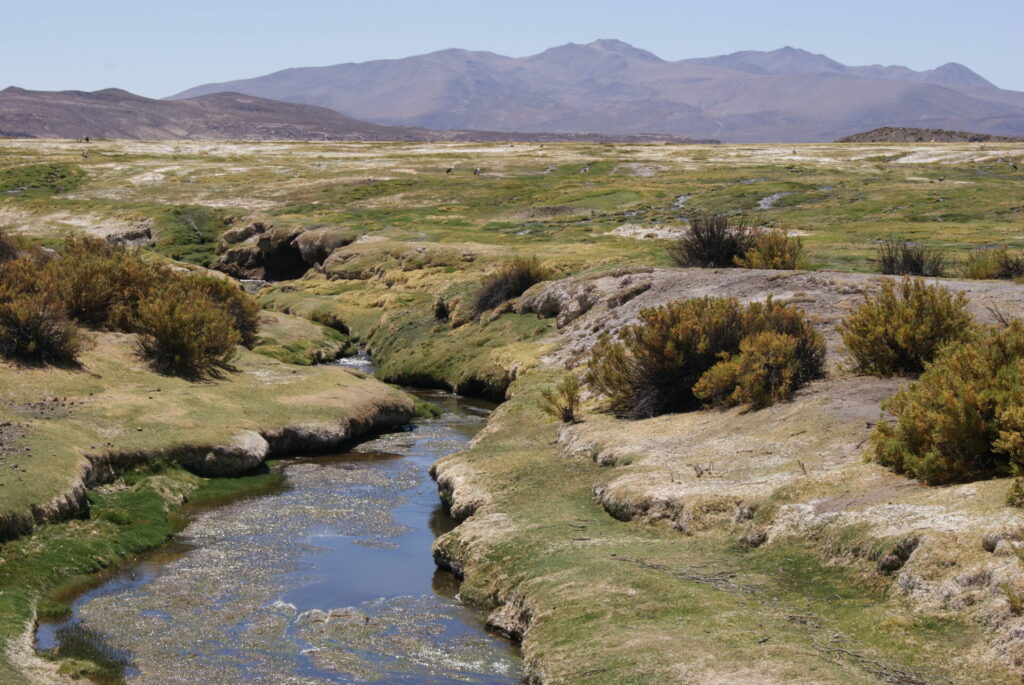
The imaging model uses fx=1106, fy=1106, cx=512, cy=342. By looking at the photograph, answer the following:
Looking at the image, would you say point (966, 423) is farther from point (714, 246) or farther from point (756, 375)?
point (714, 246)

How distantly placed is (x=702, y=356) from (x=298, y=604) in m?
10.1

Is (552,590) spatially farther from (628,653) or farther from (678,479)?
(678,479)

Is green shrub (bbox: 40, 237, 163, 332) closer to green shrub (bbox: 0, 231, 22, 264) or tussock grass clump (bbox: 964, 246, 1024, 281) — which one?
green shrub (bbox: 0, 231, 22, 264)

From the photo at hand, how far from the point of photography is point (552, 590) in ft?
43.8

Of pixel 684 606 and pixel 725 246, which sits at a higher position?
pixel 725 246

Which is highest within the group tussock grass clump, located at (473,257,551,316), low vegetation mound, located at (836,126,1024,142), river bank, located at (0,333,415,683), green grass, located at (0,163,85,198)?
low vegetation mound, located at (836,126,1024,142)

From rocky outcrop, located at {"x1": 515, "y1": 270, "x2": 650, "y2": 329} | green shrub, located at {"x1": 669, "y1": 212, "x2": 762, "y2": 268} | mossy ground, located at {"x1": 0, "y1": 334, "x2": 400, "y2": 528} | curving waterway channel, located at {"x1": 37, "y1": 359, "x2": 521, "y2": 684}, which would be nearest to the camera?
curving waterway channel, located at {"x1": 37, "y1": 359, "x2": 521, "y2": 684}

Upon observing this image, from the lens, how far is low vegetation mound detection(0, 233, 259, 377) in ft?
78.2

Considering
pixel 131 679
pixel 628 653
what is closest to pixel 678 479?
pixel 628 653

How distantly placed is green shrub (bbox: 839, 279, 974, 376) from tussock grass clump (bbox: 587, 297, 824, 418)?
1.23 metres

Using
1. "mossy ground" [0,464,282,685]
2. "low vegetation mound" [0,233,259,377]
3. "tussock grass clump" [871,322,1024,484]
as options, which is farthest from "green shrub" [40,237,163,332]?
"tussock grass clump" [871,322,1024,484]

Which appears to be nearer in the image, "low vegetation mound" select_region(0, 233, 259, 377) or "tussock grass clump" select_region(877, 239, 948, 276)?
"low vegetation mound" select_region(0, 233, 259, 377)

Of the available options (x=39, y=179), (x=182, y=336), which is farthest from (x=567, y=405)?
(x=39, y=179)

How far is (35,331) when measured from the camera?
2384 cm
